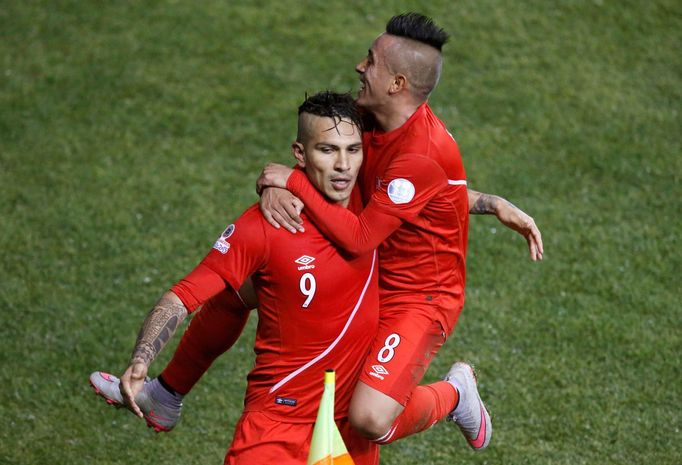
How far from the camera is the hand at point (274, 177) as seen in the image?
5230mm

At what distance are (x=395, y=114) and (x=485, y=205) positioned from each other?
33.3 inches

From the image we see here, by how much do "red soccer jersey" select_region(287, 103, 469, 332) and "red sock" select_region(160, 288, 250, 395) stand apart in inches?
31.8

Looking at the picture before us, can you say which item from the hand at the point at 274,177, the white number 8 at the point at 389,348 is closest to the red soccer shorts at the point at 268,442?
the white number 8 at the point at 389,348

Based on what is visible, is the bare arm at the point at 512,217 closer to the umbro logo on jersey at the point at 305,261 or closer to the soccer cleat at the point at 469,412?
the soccer cleat at the point at 469,412

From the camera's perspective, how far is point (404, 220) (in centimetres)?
545

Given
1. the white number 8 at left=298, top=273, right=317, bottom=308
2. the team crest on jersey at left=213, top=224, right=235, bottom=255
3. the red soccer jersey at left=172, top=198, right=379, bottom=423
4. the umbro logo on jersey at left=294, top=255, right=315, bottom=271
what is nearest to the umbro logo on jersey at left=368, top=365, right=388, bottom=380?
the red soccer jersey at left=172, top=198, right=379, bottom=423

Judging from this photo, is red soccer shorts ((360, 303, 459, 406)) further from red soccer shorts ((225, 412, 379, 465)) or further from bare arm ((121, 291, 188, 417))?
bare arm ((121, 291, 188, 417))

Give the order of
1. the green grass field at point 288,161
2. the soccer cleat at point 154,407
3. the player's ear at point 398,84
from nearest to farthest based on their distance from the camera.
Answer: the player's ear at point 398,84, the soccer cleat at point 154,407, the green grass field at point 288,161

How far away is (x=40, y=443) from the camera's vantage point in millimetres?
7012

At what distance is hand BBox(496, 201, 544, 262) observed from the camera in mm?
5805

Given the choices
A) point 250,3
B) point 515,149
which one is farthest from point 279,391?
point 250,3

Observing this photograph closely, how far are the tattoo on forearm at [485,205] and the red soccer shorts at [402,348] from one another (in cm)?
65

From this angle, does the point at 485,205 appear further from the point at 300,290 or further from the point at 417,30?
the point at 300,290

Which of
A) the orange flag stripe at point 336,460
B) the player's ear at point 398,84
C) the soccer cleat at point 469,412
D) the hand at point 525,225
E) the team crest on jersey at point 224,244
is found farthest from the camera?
the soccer cleat at point 469,412
